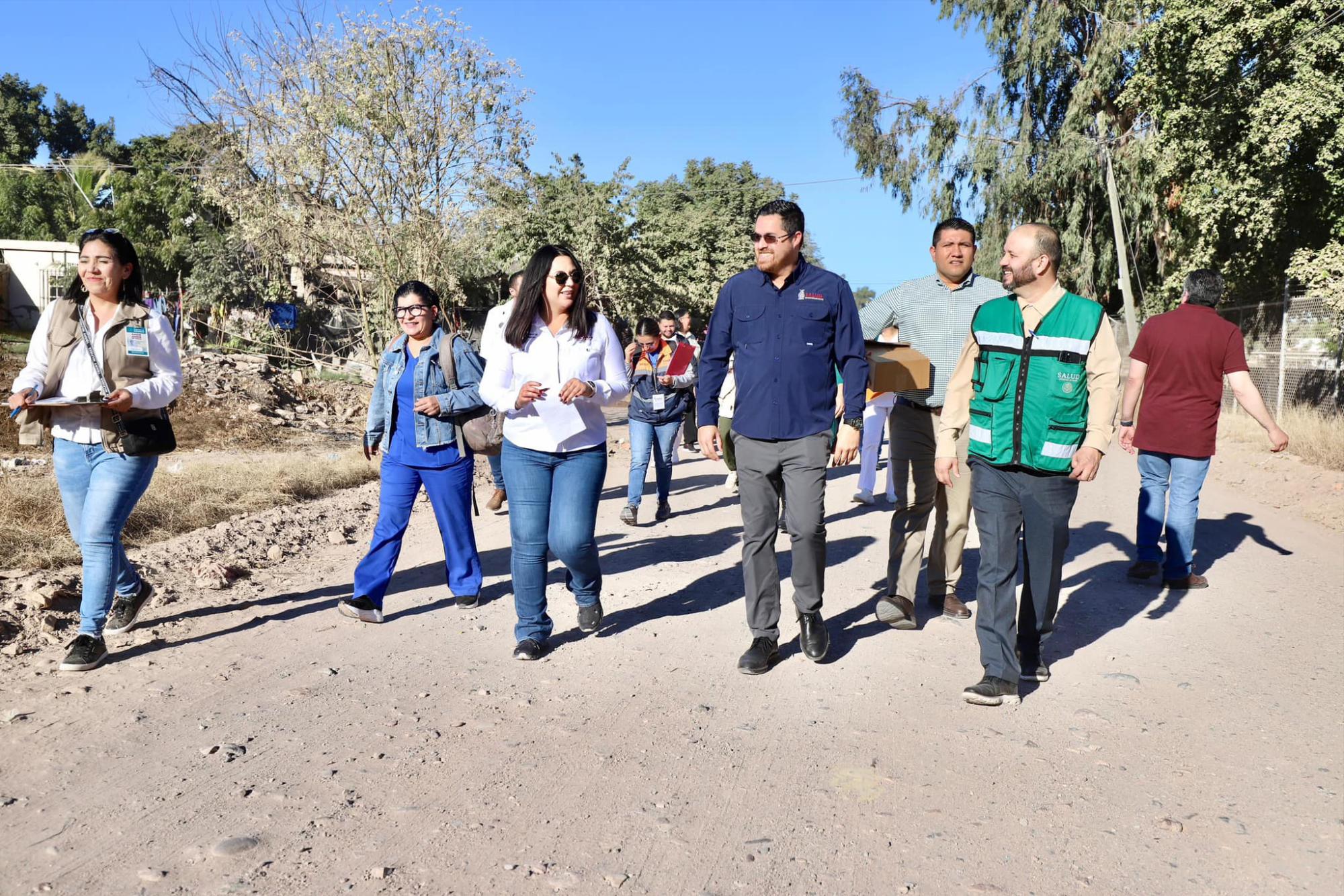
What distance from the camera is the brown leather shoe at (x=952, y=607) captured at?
6.10m

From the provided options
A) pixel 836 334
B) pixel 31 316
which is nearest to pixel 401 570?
pixel 836 334

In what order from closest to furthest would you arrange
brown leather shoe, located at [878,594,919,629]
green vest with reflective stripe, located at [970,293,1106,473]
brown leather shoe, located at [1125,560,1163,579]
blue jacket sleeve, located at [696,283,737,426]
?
green vest with reflective stripe, located at [970,293,1106,473], blue jacket sleeve, located at [696,283,737,426], brown leather shoe, located at [878,594,919,629], brown leather shoe, located at [1125,560,1163,579]

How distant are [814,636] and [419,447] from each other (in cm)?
240

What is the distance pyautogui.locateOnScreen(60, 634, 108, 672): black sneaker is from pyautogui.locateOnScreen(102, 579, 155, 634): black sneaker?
50 cm

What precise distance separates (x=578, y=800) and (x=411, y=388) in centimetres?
311

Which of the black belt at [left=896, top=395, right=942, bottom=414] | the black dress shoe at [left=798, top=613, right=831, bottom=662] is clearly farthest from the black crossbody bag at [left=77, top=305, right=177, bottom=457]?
the black belt at [left=896, top=395, right=942, bottom=414]

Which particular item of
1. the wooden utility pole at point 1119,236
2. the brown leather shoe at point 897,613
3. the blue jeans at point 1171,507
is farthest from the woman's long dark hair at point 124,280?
the wooden utility pole at point 1119,236

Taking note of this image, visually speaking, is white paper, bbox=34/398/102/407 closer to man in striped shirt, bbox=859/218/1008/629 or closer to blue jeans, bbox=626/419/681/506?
man in striped shirt, bbox=859/218/1008/629

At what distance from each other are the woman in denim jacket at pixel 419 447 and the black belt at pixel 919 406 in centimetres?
230

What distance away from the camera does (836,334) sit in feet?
16.5

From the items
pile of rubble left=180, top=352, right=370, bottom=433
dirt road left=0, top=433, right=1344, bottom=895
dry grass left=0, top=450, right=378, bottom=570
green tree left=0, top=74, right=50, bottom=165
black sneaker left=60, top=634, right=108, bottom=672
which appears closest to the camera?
dirt road left=0, top=433, right=1344, bottom=895

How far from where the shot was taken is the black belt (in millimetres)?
5836

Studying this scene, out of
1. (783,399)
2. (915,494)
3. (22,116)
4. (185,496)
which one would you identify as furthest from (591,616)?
(22,116)

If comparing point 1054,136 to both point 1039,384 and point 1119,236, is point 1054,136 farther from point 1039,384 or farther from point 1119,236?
point 1039,384
